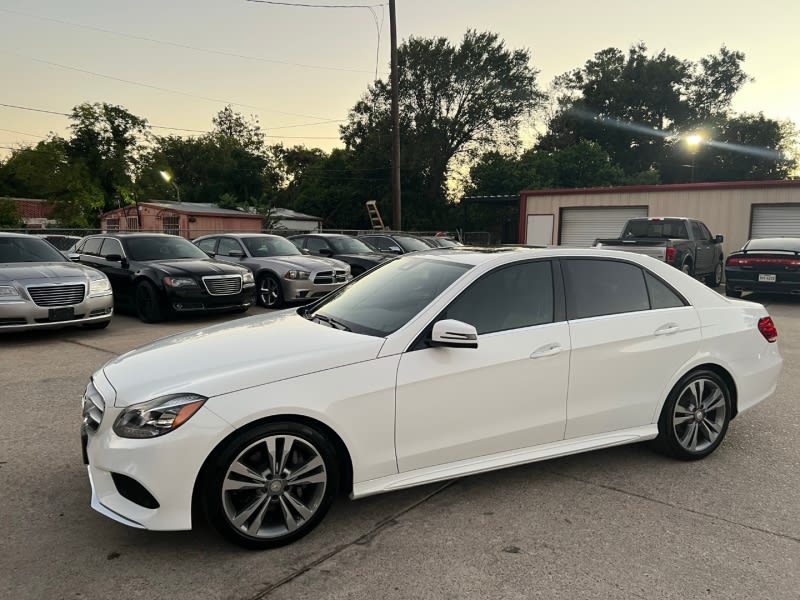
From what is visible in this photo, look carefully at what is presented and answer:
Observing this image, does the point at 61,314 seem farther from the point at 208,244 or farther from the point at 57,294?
the point at 208,244

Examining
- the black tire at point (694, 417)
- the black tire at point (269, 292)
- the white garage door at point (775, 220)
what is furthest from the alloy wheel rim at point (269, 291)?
the white garage door at point (775, 220)

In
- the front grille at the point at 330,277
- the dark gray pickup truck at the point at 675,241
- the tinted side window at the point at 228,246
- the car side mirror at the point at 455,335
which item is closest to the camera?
the car side mirror at the point at 455,335

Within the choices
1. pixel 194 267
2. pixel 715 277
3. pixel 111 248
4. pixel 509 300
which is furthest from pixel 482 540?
pixel 715 277

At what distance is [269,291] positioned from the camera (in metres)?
11.8

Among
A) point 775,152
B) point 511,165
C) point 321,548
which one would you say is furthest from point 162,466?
point 775,152

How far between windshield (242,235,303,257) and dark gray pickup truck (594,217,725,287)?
22.9 feet

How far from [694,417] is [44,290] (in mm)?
7910

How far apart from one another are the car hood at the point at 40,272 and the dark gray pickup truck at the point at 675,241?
1024 cm

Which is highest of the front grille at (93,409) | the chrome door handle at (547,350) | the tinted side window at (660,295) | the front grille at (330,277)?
the tinted side window at (660,295)

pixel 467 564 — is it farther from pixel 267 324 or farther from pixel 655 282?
pixel 655 282

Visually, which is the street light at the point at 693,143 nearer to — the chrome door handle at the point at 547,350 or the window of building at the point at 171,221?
the window of building at the point at 171,221

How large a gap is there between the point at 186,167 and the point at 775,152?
6053 cm

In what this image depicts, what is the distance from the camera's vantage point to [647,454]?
413 centimetres

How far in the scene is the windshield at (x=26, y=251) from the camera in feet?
28.3
